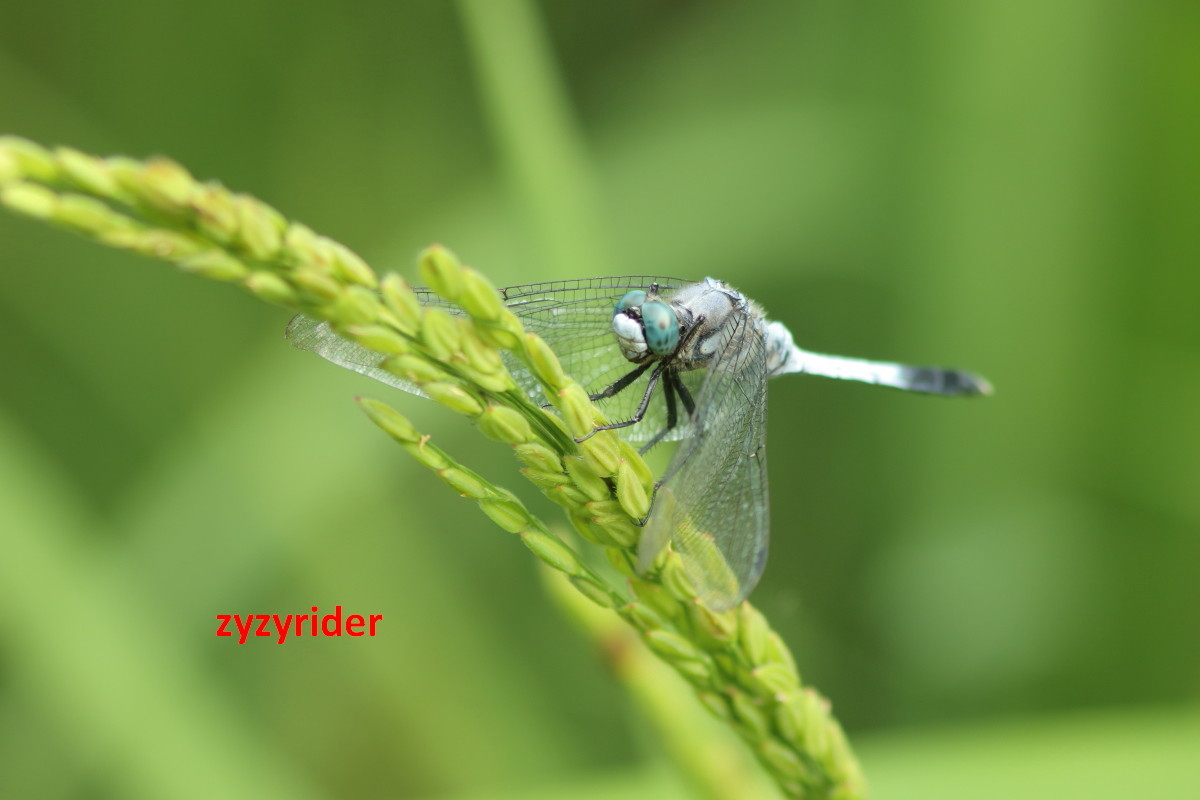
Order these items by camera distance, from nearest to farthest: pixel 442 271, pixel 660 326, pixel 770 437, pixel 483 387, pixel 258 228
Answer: pixel 258 228 → pixel 442 271 → pixel 483 387 → pixel 660 326 → pixel 770 437

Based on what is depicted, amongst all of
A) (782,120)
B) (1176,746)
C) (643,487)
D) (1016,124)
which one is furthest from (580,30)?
(1176,746)

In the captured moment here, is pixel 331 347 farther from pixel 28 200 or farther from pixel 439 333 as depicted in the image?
pixel 28 200

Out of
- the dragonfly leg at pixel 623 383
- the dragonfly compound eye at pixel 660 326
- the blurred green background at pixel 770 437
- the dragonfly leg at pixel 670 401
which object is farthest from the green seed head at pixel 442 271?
the blurred green background at pixel 770 437

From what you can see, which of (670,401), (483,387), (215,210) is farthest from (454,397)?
(670,401)

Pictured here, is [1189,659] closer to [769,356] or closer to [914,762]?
[914,762]

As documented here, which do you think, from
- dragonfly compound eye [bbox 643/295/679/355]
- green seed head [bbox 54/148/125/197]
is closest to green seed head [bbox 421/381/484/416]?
A: green seed head [bbox 54/148/125/197]

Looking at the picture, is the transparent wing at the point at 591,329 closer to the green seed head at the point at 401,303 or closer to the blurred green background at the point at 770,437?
the blurred green background at the point at 770,437
